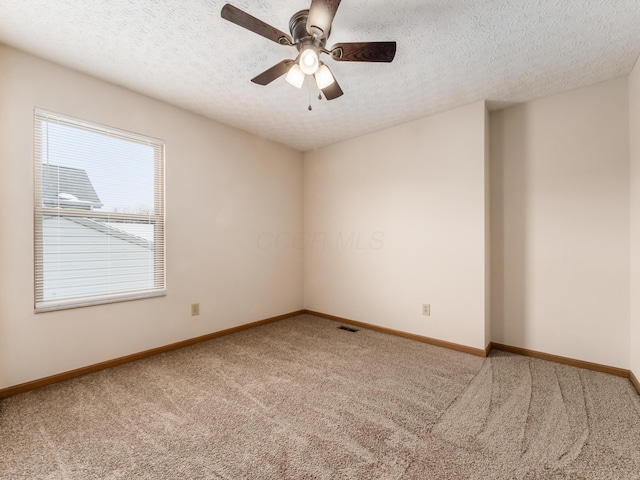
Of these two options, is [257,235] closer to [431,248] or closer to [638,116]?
[431,248]

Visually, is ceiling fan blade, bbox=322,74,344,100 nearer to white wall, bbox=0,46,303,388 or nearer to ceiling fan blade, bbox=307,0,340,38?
ceiling fan blade, bbox=307,0,340,38

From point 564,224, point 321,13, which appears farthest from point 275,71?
point 564,224

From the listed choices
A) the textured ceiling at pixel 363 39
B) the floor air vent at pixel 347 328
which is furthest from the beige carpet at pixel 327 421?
the textured ceiling at pixel 363 39

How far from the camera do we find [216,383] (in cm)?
230

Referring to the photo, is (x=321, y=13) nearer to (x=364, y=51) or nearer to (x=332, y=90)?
(x=364, y=51)

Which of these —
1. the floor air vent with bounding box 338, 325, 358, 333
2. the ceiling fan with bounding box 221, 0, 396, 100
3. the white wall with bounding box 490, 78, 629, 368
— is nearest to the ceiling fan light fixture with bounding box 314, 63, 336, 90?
the ceiling fan with bounding box 221, 0, 396, 100

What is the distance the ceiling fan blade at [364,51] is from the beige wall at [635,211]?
2.00 meters

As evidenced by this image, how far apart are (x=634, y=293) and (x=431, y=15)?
2.58 m

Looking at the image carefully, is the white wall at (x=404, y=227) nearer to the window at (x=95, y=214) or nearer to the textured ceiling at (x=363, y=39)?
the textured ceiling at (x=363, y=39)

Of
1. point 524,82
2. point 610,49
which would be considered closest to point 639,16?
point 610,49

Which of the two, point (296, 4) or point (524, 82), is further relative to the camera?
point (524, 82)

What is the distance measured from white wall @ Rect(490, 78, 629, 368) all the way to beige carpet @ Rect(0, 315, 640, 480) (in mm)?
363

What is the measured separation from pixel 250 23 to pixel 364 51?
2.11ft

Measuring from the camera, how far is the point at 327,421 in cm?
182
